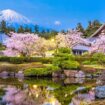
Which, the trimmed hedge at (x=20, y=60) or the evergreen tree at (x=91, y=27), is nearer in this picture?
the trimmed hedge at (x=20, y=60)

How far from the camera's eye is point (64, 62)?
43.7 meters

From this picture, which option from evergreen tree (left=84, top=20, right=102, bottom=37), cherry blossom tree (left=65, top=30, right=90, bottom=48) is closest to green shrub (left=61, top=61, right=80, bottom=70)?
cherry blossom tree (left=65, top=30, right=90, bottom=48)

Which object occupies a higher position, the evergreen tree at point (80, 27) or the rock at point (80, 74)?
the evergreen tree at point (80, 27)

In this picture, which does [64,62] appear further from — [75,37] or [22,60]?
[75,37]

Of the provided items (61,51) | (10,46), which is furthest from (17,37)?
(61,51)

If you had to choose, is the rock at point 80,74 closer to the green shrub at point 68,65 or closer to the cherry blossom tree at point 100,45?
the green shrub at point 68,65

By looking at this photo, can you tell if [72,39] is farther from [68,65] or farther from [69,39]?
[68,65]

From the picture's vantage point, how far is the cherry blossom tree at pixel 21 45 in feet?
180

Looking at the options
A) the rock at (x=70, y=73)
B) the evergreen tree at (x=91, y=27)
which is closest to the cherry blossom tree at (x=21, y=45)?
the rock at (x=70, y=73)

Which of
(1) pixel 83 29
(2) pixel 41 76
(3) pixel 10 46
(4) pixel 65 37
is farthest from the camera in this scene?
(1) pixel 83 29

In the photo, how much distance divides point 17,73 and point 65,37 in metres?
30.2

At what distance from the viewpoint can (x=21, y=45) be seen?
54469 mm

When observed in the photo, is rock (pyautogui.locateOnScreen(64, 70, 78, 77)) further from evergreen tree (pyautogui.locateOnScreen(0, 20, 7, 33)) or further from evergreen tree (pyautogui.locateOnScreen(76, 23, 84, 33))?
evergreen tree (pyautogui.locateOnScreen(0, 20, 7, 33))

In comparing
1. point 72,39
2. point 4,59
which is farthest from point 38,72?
point 72,39
